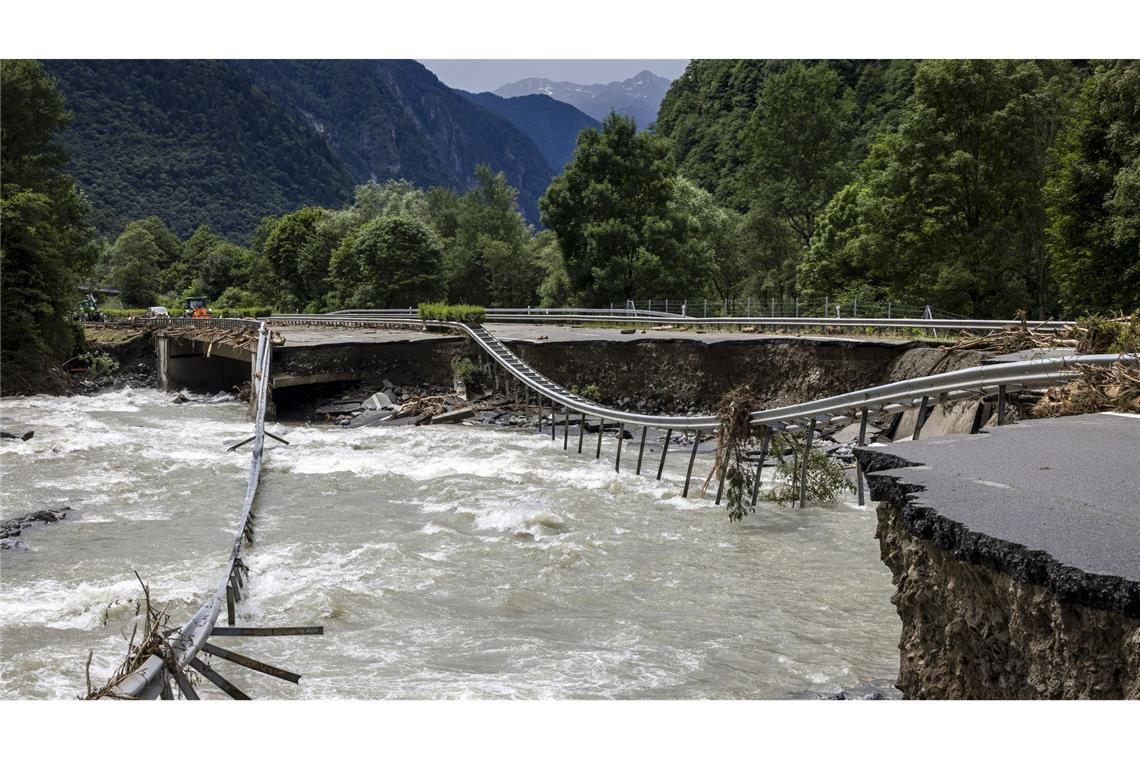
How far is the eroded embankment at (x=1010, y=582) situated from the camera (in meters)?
3.82

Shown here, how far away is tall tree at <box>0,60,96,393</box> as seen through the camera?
31.2 meters

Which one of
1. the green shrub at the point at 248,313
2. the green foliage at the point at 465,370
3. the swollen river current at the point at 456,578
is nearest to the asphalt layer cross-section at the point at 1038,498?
the swollen river current at the point at 456,578

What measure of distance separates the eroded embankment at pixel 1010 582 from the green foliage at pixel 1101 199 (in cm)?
2380

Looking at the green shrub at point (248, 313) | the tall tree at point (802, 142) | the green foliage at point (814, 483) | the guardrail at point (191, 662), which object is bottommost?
the green shrub at point (248, 313)

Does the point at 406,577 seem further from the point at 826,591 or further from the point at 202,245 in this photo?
the point at 202,245

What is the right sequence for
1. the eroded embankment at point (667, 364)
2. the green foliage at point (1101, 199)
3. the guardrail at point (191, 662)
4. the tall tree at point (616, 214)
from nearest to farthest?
the guardrail at point (191, 662) → the eroded embankment at point (667, 364) → the green foliage at point (1101, 199) → the tall tree at point (616, 214)

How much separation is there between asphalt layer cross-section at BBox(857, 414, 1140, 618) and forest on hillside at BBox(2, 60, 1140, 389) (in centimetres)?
2193

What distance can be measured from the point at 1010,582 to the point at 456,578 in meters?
7.46

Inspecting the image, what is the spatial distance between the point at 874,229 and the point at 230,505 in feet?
103

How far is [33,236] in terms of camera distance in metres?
31.5

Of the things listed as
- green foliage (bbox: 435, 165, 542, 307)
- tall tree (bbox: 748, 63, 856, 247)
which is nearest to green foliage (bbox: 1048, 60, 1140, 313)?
tall tree (bbox: 748, 63, 856, 247)

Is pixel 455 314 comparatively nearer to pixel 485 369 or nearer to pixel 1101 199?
pixel 485 369

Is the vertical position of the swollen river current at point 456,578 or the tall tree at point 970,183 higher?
the tall tree at point 970,183

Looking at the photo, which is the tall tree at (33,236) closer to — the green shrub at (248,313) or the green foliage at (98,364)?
the green foliage at (98,364)
